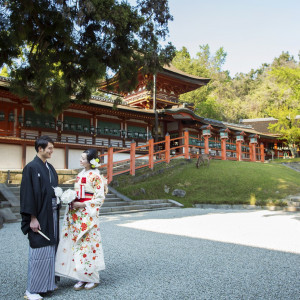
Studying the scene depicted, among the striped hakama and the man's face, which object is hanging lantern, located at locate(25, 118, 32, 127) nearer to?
the man's face

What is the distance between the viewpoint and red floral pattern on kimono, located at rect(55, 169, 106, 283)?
3.07 metres

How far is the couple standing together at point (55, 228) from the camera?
2.88 metres

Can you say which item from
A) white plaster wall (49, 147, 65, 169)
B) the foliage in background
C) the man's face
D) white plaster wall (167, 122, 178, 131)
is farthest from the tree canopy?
the foliage in background

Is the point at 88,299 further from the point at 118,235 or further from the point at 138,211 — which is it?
the point at 138,211

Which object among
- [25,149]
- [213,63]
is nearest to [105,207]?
[25,149]

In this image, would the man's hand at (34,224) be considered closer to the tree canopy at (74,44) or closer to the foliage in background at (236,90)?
the tree canopy at (74,44)

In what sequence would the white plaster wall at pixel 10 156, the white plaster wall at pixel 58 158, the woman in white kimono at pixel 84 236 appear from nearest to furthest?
the woman in white kimono at pixel 84 236, the white plaster wall at pixel 10 156, the white plaster wall at pixel 58 158

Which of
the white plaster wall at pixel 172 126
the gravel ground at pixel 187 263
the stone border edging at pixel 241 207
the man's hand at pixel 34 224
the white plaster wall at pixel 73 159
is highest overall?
the white plaster wall at pixel 172 126

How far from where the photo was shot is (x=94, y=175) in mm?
3266

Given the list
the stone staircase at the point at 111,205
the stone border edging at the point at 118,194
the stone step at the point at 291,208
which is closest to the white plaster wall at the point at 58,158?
the stone staircase at the point at 111,205

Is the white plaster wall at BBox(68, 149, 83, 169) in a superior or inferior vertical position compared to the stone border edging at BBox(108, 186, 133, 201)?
superior

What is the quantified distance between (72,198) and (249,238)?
3.72m

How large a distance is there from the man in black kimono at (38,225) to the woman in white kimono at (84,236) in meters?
0.15

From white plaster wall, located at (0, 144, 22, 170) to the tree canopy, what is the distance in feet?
23.6
